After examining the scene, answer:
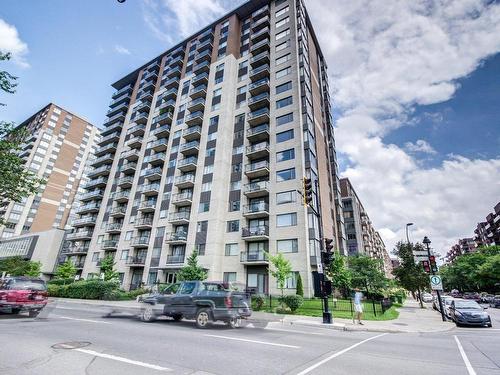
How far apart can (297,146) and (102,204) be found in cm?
3776

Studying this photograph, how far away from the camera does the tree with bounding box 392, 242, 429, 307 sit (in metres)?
35.7

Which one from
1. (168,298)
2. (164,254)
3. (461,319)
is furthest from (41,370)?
(164,254)

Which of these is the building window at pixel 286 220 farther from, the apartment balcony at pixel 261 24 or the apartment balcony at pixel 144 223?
the apartment balcony at pixel 261 24

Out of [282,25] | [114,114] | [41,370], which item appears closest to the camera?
[41,370]

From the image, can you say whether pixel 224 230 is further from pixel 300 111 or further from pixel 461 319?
pixel 461 319

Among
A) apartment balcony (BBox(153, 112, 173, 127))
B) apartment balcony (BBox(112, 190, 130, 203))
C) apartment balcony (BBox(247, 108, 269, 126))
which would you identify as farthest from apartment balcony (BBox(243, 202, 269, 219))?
apartment balcony (BBox(112, 190, 130, 203))

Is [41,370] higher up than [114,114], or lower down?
lower down

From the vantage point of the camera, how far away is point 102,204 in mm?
50188

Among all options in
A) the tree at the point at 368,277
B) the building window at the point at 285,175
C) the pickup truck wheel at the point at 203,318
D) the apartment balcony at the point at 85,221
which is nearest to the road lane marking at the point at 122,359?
the pickup truck wheel at the point at 203,318

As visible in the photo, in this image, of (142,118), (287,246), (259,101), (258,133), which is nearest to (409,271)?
(287,246)

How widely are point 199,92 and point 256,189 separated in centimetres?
2185

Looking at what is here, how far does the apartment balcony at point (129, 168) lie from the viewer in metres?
49.0

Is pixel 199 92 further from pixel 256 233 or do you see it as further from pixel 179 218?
pixel 256 233

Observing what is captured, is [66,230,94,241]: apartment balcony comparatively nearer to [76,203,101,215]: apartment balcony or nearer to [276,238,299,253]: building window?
[76,203,101,215]: apartment balcony
